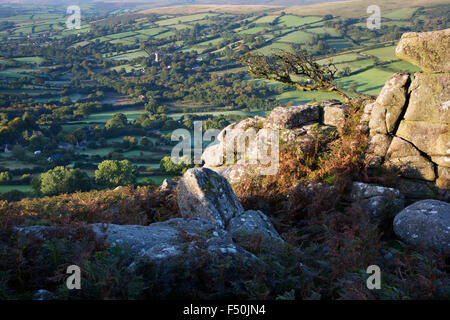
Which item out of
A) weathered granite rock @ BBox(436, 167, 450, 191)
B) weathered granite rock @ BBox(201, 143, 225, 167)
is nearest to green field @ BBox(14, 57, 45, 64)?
weathered granite rock @ BBox(201, 143, 225, 167)

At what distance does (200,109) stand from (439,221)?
114 m

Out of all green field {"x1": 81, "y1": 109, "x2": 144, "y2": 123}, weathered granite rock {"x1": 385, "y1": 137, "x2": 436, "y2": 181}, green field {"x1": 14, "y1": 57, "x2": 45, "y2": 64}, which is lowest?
green field {"x1": 81, "y1": 109, "x2": 144, "y2": 123}

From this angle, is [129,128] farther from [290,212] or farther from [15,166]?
[290,212]

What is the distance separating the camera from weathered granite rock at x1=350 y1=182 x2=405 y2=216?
988 cm

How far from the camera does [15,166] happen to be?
66375 mm

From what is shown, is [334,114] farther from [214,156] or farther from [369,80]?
[369,80]

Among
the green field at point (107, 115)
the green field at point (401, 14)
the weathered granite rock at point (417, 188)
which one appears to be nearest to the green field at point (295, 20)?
the green field at point (401, 14)

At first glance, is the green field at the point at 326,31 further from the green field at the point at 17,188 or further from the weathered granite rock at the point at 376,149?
the weathered granite rock at the point at 376,149

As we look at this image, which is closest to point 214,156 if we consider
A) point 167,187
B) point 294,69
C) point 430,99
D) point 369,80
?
point 167,187

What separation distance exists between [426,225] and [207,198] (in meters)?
6.12

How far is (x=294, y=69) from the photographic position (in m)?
16.3

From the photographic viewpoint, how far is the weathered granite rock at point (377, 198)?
9.88 metres

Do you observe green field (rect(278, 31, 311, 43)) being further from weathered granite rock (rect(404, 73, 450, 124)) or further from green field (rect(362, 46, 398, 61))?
weathered granite rock (rect(404, 73, 450, 124))

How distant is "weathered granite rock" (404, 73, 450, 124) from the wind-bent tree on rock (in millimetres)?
4080
